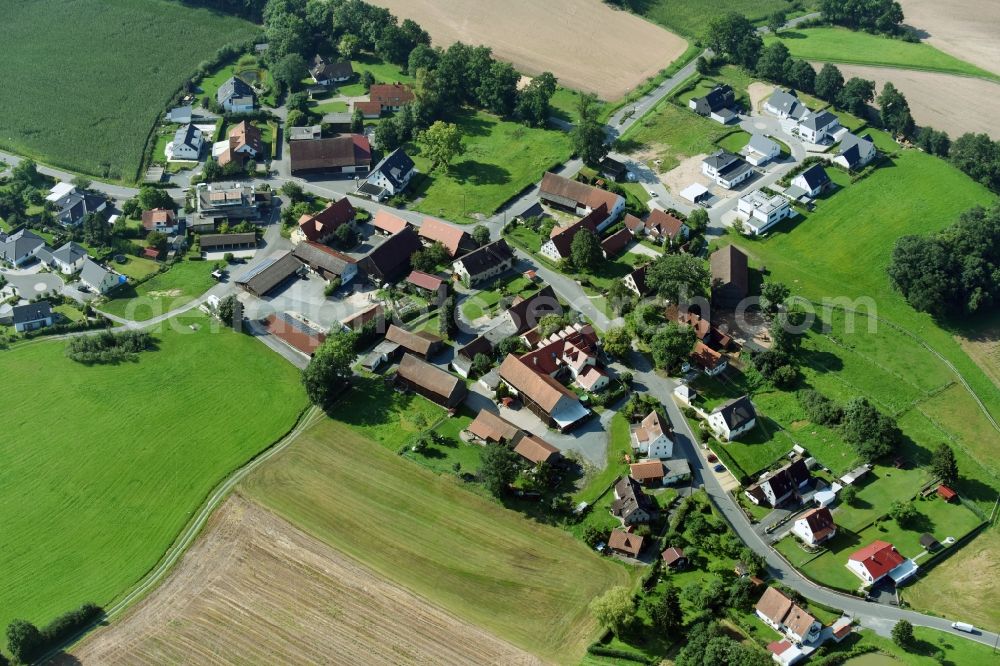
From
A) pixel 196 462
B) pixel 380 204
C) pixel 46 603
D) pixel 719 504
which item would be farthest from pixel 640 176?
pixel 46 603

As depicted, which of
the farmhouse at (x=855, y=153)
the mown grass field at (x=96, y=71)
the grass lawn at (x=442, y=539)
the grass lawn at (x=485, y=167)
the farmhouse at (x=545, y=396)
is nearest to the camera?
the grass lawn at (x=442, y=539)

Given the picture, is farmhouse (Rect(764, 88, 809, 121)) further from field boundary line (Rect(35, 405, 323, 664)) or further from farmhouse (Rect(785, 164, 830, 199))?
field boundary line (Rect(35, 405, 323, 664))

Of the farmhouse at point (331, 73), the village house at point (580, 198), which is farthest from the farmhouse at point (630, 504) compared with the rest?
the farmhouse at point (331, 73)

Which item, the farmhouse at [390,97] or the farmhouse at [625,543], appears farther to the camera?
the farmhouse at [390,97]

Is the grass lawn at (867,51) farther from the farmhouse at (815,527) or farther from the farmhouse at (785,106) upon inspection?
the farmhouse at (815,527)

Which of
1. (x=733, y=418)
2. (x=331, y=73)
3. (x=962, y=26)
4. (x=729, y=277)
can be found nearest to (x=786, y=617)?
(x=733, y=418)

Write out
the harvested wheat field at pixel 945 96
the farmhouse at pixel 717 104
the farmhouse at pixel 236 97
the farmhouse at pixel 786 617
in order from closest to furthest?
the farmhouse at pixel 786 617
the harvested wheat field at pixel 945 96
the farmhouse at pixel 717 104
the farmhouse at pixel 236 97

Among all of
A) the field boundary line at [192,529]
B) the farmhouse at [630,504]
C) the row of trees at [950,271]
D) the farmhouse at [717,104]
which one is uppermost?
the farmhouse at [717,104]
